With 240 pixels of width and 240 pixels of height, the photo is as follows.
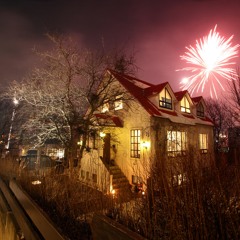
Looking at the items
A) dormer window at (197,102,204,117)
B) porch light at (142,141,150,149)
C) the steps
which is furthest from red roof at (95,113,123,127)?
dormer window at (197,102,204,117)

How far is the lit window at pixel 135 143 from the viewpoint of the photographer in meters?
15.5

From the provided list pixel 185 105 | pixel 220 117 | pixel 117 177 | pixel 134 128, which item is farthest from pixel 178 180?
pixel 220 117

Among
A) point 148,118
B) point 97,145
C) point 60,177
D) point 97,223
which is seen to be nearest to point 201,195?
point 97,223

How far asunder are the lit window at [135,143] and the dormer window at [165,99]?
3644mm

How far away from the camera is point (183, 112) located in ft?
64.1

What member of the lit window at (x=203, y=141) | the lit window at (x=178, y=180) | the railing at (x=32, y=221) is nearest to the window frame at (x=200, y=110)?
the lit window at (x=203, y=141)

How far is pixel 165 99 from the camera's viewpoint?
59.4ft

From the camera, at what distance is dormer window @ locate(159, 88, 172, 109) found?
17734 mm

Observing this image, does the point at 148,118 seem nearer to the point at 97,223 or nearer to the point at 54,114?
the point at 54,114

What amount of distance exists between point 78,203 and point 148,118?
1154 cm

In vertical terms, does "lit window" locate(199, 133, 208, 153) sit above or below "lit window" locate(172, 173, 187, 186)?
above

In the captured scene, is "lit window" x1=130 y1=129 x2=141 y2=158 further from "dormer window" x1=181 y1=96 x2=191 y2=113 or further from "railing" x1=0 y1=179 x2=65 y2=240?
"railing" x1=0 y1=179 x2=65 y2=240

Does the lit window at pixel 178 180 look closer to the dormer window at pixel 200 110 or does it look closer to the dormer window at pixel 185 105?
the dormer window at pixel 185 105

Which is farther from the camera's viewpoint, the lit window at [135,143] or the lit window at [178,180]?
the lit window at [135,143]
